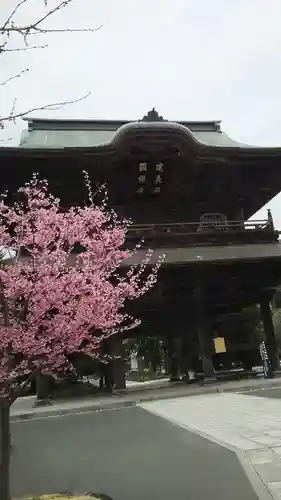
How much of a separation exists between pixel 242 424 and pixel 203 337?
7498mm

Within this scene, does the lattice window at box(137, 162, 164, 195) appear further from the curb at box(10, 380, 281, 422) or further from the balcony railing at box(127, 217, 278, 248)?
the curb at box(10, 380, 281, 422)

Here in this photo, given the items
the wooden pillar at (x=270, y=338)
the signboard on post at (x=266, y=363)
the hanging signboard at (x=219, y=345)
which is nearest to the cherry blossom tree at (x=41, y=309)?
the hanging signboard at (x=219, y=345)

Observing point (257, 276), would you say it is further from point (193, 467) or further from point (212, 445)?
point (193, 467)

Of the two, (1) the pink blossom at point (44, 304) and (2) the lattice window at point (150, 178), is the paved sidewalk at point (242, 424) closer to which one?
(1) the pink blossom at point (44, 304)

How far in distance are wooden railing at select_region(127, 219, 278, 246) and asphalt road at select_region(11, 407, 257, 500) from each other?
22.6 feet

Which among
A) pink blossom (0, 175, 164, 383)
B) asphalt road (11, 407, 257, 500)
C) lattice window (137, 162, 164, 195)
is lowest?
asphalt road (11, 407, 257, 500)

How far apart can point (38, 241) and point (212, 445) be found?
361 centimetres

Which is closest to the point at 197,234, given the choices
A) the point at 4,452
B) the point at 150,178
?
the point at 150,178

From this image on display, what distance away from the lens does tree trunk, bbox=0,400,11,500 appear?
384 cm

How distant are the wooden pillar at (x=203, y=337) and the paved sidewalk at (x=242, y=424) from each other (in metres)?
2.21

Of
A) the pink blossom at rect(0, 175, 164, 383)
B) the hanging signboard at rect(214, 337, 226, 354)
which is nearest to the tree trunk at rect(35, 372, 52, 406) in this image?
the hanging signboard at rect(214, 337, 226, 354)

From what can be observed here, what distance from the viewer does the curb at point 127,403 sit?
1214 cm

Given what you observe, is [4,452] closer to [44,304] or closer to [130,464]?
[44,304]

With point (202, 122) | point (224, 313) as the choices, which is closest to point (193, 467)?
point (224, 313)
